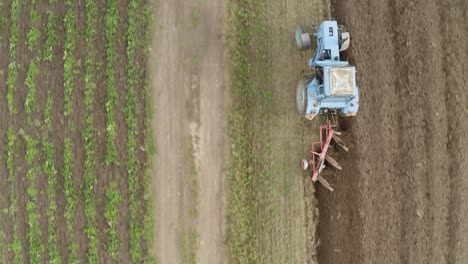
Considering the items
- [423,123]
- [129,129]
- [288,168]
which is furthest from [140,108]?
[423,123]

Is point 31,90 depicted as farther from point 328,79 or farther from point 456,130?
point 456,130

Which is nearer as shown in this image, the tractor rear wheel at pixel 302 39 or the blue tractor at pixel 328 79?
the blue tractor at pixel 328 79

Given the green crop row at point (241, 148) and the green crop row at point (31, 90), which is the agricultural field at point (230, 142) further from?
the green crop row at point (31, 90)

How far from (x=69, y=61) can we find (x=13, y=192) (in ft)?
10.2

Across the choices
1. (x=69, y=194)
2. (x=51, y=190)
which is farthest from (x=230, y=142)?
(x=51, y=190)

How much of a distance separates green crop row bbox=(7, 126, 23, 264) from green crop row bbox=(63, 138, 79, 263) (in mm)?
1116

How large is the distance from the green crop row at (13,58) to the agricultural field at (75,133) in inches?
0.9

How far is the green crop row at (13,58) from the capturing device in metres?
10.3

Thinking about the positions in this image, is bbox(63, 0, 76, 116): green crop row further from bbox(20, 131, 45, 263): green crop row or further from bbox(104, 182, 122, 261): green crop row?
bbox(104, 182, 122, 261): green crop row

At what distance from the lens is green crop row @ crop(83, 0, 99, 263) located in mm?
10172

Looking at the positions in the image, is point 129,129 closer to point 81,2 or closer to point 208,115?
point 208,115

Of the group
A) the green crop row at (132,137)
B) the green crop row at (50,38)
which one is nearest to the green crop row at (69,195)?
the green crop row at (132,137)

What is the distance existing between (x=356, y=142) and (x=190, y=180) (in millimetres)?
3671

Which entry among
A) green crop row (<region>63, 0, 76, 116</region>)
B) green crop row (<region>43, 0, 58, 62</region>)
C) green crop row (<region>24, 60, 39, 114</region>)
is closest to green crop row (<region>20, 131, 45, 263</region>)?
green crop row (<region>24, 60, 39, 114</region>)
